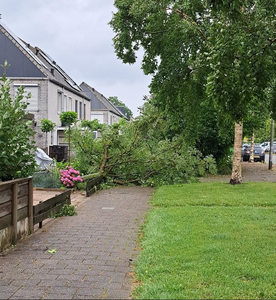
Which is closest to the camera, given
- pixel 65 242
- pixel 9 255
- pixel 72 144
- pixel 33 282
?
pixel 33 282

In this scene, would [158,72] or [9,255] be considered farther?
[158,72]

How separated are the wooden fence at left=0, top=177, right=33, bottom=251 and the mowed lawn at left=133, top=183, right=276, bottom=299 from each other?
2079 millimetres

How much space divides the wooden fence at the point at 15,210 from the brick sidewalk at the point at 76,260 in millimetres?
208

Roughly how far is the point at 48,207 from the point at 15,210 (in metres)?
1.99

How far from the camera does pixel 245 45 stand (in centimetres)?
690

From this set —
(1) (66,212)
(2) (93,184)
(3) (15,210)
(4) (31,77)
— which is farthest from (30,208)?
(4) (31,77)

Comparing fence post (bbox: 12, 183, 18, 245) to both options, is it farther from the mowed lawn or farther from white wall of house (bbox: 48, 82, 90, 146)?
white wall of house (bbox: 48, 82, 90, 146)

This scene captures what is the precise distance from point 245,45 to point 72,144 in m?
11.0

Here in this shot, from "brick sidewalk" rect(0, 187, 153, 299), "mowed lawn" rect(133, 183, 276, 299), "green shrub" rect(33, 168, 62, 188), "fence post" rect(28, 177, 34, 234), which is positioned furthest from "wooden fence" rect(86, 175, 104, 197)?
"fence post" rect(28, 177, 34, 234)

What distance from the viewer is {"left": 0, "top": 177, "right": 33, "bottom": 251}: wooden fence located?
19.3 feet

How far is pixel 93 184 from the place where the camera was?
13742 millimetres

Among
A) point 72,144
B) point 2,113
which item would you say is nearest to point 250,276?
point 2,113

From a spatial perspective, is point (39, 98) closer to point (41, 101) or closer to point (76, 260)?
point (41, 101)

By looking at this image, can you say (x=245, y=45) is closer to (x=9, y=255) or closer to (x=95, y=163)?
(x=9, y=255)
